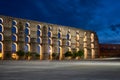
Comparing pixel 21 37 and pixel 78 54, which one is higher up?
pixel 21 37

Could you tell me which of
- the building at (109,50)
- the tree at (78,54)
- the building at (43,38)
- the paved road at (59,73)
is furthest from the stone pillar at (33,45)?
the paved road at (59,73)

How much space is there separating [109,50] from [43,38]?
111 feet

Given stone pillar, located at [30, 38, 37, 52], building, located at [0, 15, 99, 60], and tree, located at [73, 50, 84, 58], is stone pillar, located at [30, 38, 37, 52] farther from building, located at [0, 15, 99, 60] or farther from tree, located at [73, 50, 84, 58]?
tree, located at [73, 50, 84, 58]

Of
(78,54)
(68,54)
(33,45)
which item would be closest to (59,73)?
(33,45)

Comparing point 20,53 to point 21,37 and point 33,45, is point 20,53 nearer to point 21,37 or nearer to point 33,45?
point 21,37

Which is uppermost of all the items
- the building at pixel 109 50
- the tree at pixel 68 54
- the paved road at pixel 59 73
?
the building at pixel 109 50

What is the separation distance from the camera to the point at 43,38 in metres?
64.0

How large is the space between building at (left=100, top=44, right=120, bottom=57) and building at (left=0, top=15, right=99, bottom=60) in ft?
33.2

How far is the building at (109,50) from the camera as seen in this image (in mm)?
89000

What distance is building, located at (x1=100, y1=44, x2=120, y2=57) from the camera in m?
89.0

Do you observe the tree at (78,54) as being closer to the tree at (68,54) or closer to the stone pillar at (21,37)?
the tree at (68,54)

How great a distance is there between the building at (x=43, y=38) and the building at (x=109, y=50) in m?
10.1

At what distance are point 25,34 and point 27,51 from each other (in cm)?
418

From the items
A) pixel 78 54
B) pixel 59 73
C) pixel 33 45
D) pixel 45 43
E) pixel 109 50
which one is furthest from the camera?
pixel 109 50
